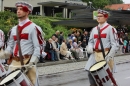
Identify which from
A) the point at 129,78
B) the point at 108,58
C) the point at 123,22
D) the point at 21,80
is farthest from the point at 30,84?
the point at 123,22

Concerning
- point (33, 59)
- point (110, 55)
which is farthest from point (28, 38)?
point (110, 55)

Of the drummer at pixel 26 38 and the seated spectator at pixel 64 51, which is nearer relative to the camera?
the drummer at pixel 26 38

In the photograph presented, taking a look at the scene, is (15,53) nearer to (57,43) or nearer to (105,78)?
(105,78)

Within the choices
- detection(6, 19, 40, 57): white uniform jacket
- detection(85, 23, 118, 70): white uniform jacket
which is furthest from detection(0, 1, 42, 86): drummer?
detection(85, 23, 118, 70): white uniform jacket

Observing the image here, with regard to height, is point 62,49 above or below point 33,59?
below

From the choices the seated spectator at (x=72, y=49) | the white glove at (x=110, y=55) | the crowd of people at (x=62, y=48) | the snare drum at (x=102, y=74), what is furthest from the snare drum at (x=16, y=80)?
the seated spectator at (x=72, y=49)

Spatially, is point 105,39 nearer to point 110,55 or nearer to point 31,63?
point 110,55

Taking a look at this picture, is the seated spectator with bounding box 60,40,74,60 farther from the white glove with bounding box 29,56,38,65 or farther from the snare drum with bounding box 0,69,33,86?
the snare drum with bounding box 0,69,33,86

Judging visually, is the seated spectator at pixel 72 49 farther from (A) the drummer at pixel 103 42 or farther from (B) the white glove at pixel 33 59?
(B) the white glove at pixel 33 59

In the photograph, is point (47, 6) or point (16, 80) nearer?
point (16, 80)

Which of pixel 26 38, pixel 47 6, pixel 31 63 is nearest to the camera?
pixel 31 63

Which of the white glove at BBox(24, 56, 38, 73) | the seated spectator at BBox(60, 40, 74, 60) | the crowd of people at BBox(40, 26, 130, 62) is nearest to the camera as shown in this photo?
the white glove at BBox(24, 56, 38, 73)

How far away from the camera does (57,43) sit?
20.3 m

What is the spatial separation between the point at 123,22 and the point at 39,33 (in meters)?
30.3
